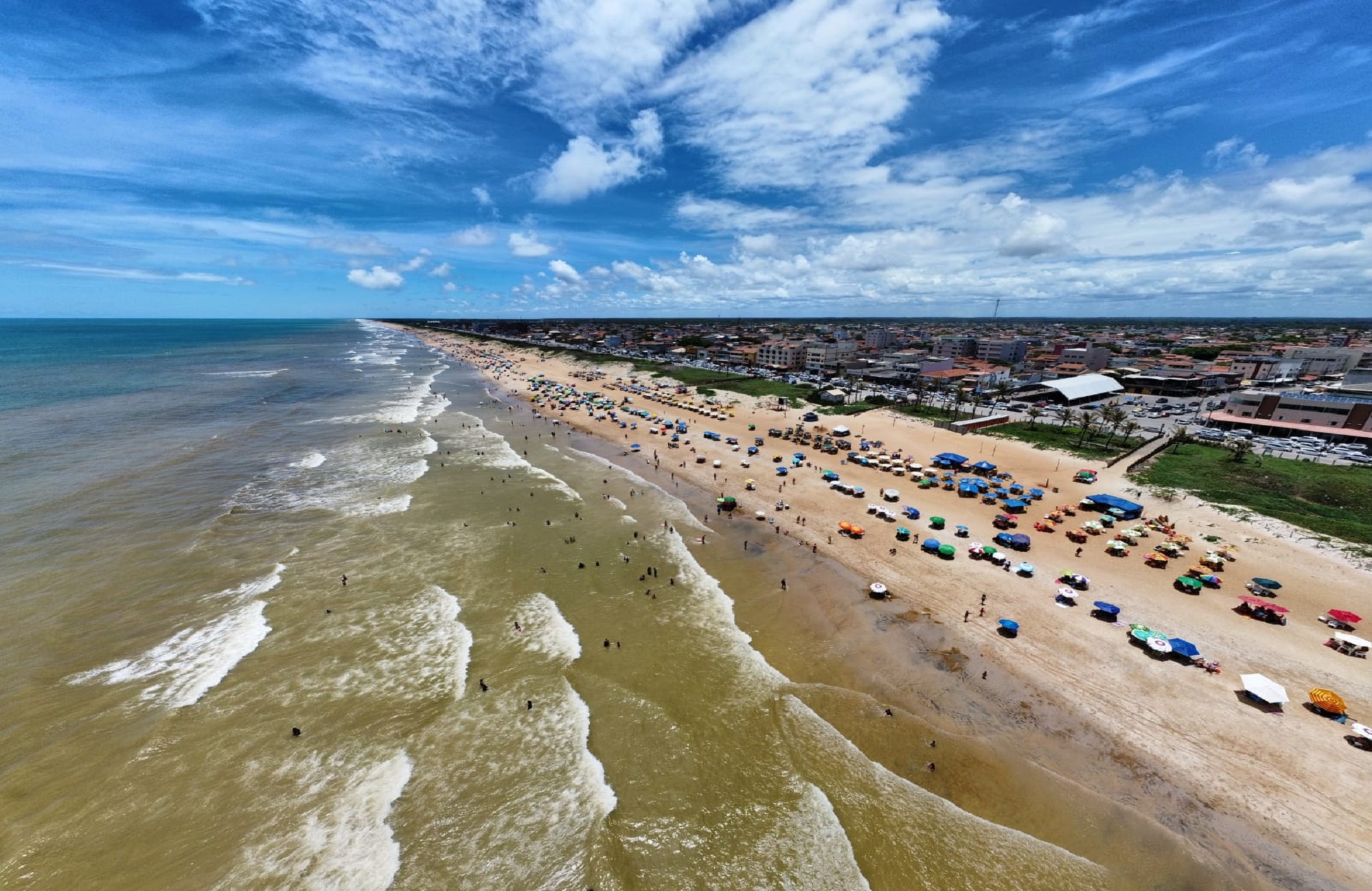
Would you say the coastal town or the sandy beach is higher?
the coastal town

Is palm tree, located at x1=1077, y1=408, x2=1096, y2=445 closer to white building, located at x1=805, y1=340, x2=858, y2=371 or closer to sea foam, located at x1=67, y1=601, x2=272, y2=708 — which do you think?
white building, located at x1=805, y1=340, x2=858, y2=371

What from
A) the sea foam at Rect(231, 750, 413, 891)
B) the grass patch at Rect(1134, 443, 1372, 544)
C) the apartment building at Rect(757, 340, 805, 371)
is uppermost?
the apartment building at Rect(757, 340, 805, 371)

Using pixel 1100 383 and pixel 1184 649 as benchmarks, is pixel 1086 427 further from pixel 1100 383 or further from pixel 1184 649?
pixel 1184 649

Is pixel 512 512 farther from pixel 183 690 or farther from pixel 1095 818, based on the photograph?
pixel 1095 818

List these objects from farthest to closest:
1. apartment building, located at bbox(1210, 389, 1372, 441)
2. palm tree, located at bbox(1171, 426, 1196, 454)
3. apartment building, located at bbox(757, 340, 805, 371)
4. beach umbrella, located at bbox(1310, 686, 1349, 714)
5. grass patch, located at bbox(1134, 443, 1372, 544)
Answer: apartment building, located at bbox(757, 340, 805, 371) < apartment building, located at bbox(1210, 389, 1372, 441) < palm tree, located at bbox(1171, 426, 1196, 454) < grass patch, located at bbox(1134, 443, 1372, 544) < beach umbrella, located at bbox(1310, 686, 1349, 714)

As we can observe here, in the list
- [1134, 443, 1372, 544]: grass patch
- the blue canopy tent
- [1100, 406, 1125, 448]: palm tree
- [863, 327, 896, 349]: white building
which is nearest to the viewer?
[1134, 443, 1372, 544]: grass patch

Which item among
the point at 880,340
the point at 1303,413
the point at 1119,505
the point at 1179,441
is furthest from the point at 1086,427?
the point at 880,340

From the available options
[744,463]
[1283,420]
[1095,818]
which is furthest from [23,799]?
[1283,420]

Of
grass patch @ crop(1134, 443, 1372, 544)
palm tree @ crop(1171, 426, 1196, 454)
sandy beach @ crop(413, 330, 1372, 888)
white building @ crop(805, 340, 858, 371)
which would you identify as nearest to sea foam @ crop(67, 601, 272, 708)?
sandy beach @ crop(413, 330, 1372, 888)

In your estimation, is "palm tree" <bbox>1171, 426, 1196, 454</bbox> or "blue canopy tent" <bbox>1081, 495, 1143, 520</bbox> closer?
"blue canopy tent" <bbox>1081, 495, 1143, 520</bbox>
